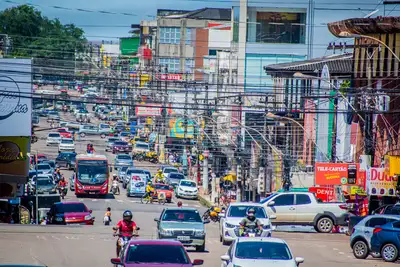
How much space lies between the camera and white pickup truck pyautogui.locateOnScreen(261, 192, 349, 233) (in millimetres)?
39250

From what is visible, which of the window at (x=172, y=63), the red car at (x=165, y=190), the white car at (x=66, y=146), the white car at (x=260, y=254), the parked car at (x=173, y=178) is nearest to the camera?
the white car at (x=260, y=254)

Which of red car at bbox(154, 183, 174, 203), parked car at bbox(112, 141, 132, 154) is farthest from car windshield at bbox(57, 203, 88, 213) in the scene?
parked car at bbox(112, 141, 132, 154)

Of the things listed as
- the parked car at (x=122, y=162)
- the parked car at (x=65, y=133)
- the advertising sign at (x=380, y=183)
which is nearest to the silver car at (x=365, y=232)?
the advertising sign at (x=380, y=183)

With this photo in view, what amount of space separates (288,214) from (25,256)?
1514cm

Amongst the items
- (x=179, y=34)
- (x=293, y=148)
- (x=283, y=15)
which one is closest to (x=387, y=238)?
(x=293, y=148)

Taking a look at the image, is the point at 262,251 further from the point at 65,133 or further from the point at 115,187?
the point at 65,133

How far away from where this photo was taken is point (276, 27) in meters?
86.8

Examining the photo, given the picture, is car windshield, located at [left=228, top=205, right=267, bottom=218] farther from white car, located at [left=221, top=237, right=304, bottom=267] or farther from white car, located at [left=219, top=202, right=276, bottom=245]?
white car, located at [left=221, top=237, right=304, bottom=267]

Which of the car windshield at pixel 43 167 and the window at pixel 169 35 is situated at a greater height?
the window at pixel 169 35

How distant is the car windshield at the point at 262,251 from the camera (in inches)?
790

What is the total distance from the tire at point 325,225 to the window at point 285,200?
1545 millimetres

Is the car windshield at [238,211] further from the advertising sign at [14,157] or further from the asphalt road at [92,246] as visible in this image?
the advertising sign at [14,157]

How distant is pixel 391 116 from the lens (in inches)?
1841

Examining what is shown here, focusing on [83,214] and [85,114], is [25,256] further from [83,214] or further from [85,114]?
[85,114]
